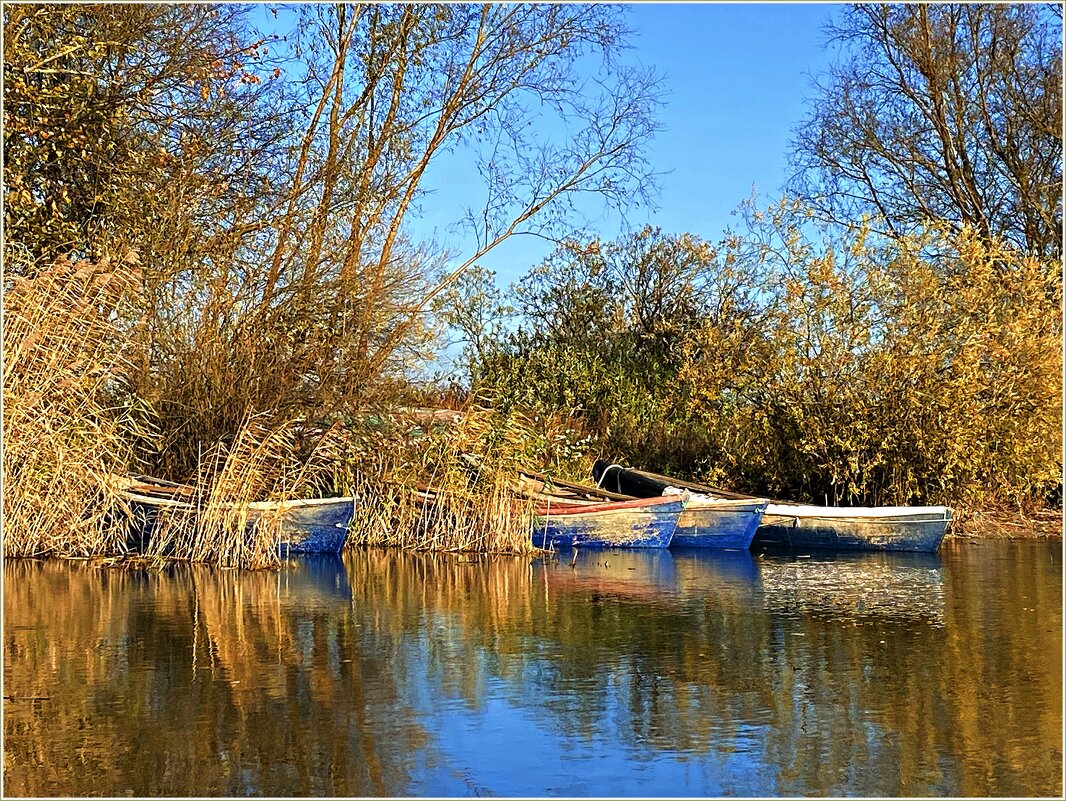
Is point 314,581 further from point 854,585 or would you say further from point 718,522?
point 718,522

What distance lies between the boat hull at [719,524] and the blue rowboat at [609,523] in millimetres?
320

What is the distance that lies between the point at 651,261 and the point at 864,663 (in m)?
16.9

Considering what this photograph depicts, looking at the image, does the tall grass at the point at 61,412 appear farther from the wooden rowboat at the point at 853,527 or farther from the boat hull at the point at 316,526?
the wooden rowboat at the point at 853,527

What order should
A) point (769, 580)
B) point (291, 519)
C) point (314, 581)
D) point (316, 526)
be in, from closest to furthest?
point (314, 581)
point (769, 580)
point (291, 519)
point (316, 526)

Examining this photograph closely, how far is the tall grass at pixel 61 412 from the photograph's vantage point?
1340 centimetres

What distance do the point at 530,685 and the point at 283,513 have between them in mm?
7128

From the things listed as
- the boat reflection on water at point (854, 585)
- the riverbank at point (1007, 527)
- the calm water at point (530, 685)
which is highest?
the riverbank at point (1007, 527)

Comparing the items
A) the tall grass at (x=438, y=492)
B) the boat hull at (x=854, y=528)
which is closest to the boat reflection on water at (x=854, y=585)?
the boat hull at (x=854, y=528)

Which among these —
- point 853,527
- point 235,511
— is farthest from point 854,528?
point 235,511

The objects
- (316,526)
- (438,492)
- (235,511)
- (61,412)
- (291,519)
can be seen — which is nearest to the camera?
(61,412)

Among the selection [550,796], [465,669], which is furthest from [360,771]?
[465,669]

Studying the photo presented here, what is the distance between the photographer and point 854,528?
16219 mm

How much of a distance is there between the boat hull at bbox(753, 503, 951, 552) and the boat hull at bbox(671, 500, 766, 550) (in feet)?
1.30

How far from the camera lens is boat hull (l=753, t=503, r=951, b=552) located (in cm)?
1585
